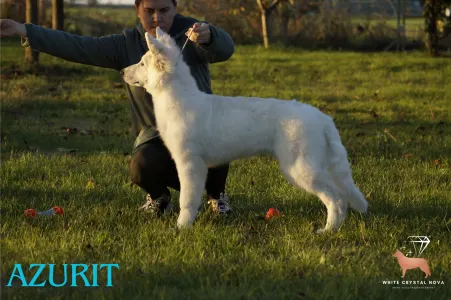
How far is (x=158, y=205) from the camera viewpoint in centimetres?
581

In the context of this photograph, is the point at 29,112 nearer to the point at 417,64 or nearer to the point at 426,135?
the point at 426,135

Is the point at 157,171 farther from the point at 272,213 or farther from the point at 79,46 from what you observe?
the point at 79,46

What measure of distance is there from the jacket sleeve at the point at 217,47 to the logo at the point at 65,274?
1.90 m

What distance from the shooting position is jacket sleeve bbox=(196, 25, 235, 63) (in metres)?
5.36

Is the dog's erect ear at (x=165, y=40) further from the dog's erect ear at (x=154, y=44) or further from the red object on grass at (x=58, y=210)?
the red object on grass at (x=58, y=210)

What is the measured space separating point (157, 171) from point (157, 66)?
3.45 feet

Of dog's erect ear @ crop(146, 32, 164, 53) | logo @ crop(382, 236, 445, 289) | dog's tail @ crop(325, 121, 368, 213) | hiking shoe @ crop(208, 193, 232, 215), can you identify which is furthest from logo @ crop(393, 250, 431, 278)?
dog's erect ear @ crop(146, 32, 164, 53)

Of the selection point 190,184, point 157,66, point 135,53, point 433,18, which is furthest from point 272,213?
point 433,18

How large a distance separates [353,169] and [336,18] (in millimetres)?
14920

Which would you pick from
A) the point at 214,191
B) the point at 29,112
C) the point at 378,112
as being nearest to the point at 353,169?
the point at 214,191

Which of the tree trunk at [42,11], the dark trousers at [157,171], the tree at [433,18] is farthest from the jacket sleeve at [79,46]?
the tree trunk at [42,11]

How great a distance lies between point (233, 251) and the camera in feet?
15.3

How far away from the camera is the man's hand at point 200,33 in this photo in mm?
5168

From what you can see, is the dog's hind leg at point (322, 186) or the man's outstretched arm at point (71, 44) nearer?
the dog's hind leg at point (322, 186)
